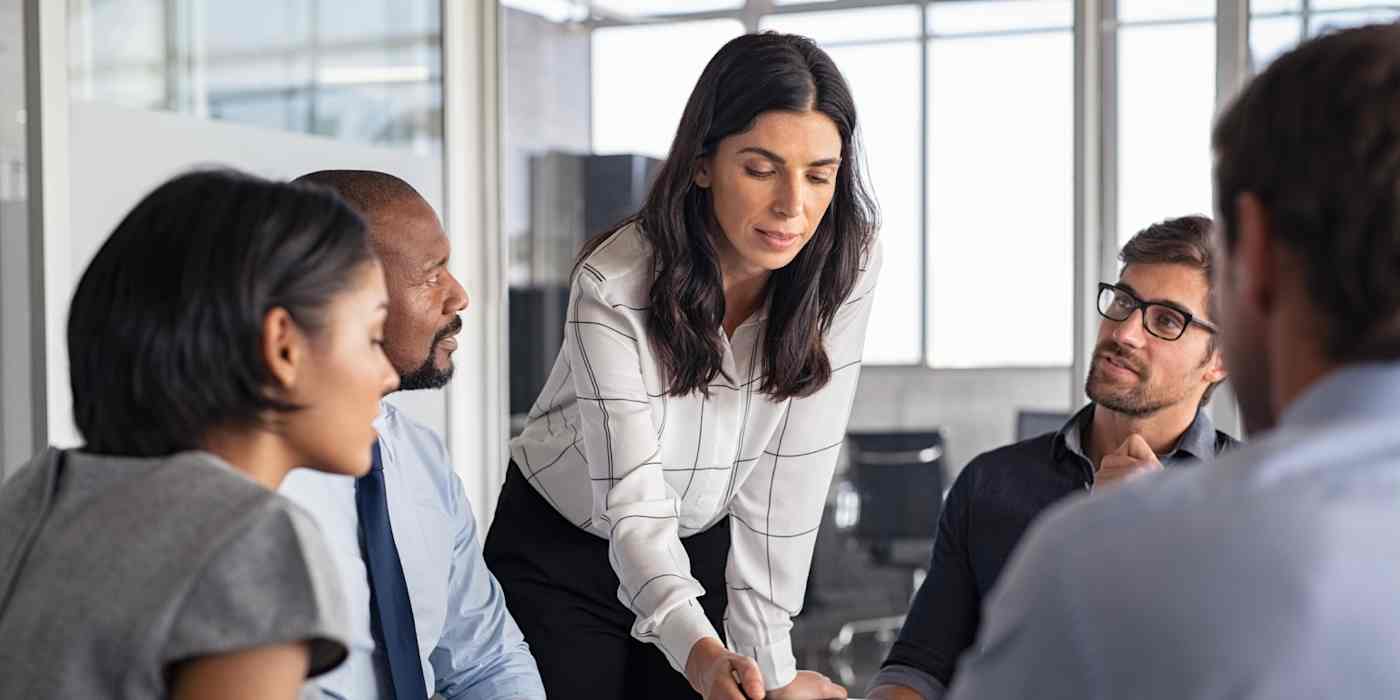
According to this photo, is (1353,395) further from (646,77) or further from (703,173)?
(646,77)

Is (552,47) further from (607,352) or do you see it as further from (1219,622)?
(1219,622)

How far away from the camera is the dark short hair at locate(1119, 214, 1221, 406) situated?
2.12 meters

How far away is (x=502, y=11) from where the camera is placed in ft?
13.4

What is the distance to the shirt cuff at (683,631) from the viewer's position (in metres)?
1.79

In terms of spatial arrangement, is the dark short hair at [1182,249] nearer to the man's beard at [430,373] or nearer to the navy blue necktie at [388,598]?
the man's beard at [430,373]

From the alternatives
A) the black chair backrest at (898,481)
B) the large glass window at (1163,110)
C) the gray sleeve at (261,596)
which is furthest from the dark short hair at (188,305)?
the black chair backrest at (898,481)

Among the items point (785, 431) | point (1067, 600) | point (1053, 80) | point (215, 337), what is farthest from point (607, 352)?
point (1053, 80)

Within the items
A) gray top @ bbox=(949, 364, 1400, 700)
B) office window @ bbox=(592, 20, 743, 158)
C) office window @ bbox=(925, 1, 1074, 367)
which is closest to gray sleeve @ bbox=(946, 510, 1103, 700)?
gray top @ bbox=(949, 364, 1400, 700)

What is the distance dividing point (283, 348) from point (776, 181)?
39.8 inches

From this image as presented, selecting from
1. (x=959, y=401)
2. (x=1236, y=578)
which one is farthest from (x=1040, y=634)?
(x=959, y=401)

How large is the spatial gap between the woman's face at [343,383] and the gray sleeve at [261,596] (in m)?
0.18

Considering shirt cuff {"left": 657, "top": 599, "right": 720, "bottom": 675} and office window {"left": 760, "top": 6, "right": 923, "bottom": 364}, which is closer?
shirt cuff {"left": 657, "top": 599, "right": 720, "bottom": 675}

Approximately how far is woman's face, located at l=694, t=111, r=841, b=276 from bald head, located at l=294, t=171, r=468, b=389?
0.41m

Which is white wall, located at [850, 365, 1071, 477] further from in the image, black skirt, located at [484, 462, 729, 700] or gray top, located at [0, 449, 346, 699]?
gray top, located at [0, 449, 346, 699]
